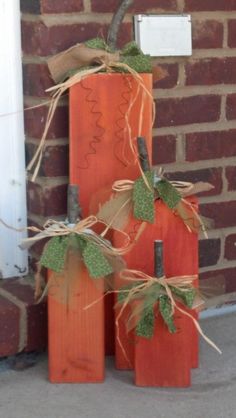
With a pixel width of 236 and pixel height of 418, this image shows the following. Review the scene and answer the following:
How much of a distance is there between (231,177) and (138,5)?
0.64 m

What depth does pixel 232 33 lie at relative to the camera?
2.83 meters

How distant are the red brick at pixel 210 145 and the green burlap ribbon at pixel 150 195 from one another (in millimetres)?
458

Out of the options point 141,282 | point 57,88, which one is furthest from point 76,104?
point 141,282

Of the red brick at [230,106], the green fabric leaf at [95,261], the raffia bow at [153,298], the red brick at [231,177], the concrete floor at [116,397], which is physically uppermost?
the red brick at [230,106]

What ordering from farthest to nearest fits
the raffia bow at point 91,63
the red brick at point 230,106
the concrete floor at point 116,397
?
the red brick at point 230,106
the raffia bow at point 91,63
the concrete floor at point 116,397

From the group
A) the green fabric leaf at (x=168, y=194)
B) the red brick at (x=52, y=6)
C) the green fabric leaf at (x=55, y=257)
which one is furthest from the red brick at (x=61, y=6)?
the green fabric leaf at (x=55, y=257)

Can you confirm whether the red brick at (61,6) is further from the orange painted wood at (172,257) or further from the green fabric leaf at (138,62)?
the orange painted wood at (172,257)

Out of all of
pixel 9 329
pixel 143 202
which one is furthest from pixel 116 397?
pixel 143 202

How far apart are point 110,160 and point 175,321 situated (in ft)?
1.56

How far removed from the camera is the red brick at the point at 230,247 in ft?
9.62

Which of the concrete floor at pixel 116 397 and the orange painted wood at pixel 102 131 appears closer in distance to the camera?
the concrete floor at pixel 116 397

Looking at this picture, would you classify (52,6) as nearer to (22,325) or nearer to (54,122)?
(54,122)

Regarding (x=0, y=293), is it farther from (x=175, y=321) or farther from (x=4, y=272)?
(x=175, y=321)

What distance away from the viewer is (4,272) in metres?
2.71
